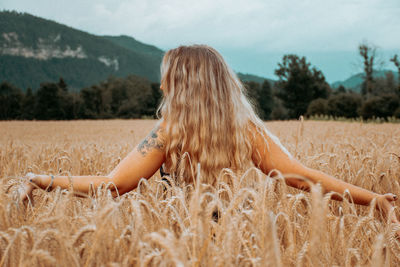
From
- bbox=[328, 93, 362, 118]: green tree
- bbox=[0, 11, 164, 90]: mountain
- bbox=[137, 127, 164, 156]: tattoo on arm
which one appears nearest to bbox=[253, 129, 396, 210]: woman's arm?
bbox=[137, 127, 164, 156]: tattoo on arm

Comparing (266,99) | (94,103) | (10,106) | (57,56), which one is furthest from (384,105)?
(57,56)

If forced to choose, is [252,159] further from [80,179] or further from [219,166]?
[80,179]

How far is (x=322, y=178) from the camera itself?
5.99 feet

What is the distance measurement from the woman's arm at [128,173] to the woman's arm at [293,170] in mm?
678

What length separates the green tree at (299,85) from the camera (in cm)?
5159

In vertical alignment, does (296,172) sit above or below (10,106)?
below

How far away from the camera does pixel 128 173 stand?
190 centimetres

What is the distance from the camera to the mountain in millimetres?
128875

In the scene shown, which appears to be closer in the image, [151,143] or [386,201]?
[386,201]

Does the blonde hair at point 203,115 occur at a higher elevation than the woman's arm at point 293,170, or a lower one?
higher

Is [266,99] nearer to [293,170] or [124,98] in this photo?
[124,98]

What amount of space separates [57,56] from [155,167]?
594ft

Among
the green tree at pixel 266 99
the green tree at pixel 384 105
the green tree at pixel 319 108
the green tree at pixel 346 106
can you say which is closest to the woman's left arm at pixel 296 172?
the green tree at pixel 384 105

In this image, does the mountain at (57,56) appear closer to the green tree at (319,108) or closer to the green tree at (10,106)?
the green tree at (10,106)
